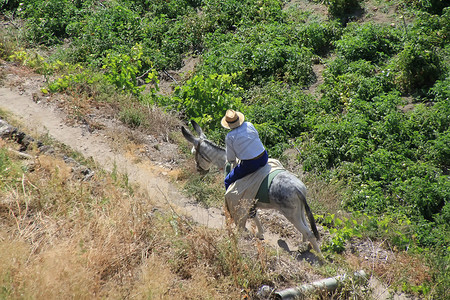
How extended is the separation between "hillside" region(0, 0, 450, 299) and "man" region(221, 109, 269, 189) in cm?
112

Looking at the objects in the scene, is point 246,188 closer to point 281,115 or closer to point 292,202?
point 292,202

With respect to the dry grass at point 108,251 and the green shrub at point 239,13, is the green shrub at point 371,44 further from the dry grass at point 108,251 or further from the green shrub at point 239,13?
the dry grass at point 108,251

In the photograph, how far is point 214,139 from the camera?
11.5 meters

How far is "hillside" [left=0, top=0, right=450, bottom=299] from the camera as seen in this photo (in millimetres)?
6590

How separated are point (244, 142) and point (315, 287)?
2.36m

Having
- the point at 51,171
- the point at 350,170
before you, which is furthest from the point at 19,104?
the point at 350,170

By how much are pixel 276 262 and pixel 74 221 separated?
2943mm

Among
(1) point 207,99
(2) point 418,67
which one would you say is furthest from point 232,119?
(2) point 418,67

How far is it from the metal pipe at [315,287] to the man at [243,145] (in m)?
2.01

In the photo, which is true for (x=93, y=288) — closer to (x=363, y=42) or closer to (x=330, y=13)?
(x=363, y=42)

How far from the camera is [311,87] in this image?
43.0ft

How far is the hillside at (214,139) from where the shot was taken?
6.59m

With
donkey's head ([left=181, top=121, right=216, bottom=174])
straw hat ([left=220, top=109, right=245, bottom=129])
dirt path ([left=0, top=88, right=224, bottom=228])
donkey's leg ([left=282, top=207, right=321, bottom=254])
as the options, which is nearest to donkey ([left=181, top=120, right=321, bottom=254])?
donkey's leg ([left=282, top=207, right=321, bottom=254])

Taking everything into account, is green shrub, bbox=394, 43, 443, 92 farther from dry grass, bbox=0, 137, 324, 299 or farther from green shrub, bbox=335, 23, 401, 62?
dry grass, bbox=0, 137, 324, 299
